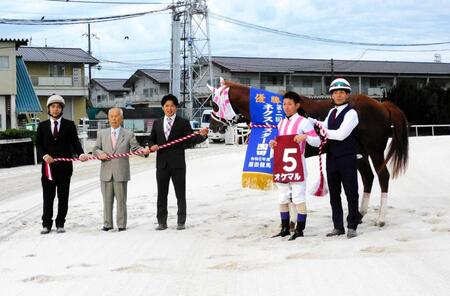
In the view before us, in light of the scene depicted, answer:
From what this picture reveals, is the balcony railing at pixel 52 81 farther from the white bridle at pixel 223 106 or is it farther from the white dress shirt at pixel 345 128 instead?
the white dress shirt at pixel 345 128

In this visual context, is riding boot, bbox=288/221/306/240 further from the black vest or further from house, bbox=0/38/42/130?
house, bbox=0/38/42/130

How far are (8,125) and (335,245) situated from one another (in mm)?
30090

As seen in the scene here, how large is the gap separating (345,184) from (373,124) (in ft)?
4.17

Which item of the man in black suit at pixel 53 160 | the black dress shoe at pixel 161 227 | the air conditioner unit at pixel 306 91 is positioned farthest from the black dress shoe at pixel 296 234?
the air conditioner unit at pixel 306 91

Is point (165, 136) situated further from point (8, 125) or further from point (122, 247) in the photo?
point (8, 125)

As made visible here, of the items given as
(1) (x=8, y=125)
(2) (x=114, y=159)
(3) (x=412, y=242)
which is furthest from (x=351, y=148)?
(1) (x=8, y=125)

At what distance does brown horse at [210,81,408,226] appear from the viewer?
7.93 meters

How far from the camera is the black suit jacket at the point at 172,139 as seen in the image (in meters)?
7.98

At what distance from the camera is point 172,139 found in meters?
8.02

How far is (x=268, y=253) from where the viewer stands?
6281 millimetres

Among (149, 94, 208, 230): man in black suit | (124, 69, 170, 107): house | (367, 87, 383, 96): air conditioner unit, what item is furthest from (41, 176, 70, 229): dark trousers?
(124, 69, 170, 107): house

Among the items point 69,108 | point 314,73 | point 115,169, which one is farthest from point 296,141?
point 314,73

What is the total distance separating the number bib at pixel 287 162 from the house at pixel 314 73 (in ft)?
148

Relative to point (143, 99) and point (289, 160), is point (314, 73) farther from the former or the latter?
point (289, 160)
